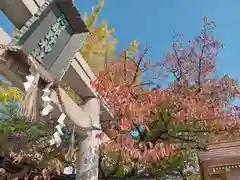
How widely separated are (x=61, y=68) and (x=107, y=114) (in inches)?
75.0

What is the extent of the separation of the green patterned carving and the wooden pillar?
1328mm

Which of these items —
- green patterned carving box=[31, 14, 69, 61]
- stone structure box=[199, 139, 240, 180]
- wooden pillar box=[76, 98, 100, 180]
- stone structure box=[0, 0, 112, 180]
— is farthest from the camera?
stone structure box=[199, 139, 240, 180]

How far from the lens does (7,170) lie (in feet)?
18.9

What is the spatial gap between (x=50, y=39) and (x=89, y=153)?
5.85 feet

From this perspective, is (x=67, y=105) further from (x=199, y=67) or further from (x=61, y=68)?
(x=199, y=67)

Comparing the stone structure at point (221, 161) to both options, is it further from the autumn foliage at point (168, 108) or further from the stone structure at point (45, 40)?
the stone structure at point (45, 40)

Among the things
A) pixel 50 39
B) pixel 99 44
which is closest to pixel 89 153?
pixel 50 39

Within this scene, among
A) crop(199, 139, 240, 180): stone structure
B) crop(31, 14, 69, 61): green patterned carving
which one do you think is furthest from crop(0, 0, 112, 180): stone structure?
crop(199, 139, 240, 180): stone structure

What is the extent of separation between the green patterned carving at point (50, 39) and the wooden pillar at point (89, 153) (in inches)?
52.3

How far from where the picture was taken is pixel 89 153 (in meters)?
3.48

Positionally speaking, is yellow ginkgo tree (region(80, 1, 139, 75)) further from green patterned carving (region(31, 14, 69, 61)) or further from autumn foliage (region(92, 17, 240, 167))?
green patterned carving (region(31, 14, 69, 61))

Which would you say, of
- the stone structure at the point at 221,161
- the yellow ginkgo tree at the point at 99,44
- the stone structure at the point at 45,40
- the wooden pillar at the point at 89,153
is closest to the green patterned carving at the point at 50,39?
the stone structure at the point at 45,40

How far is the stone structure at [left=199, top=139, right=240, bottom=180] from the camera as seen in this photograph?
185 inches

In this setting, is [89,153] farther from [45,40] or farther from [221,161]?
[221,161]
